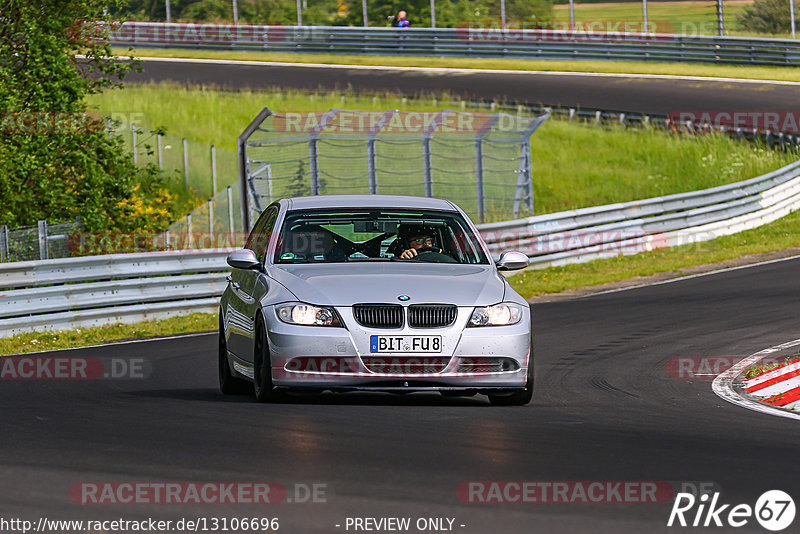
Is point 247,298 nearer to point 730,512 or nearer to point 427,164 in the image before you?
point 730,512

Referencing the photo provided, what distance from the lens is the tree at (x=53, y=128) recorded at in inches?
864

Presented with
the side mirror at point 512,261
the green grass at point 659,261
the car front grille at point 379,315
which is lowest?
the green grass at point 659,261

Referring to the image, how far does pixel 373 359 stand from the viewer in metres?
9.50

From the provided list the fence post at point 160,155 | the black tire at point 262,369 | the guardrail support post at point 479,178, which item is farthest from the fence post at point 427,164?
the black tire at point 262,369

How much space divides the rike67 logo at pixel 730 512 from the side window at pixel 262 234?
16.8 ft

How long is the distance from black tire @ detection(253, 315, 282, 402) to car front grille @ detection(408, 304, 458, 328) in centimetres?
105

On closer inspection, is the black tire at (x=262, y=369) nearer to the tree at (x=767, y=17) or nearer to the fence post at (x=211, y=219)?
the fence post at (x=211, y=219)

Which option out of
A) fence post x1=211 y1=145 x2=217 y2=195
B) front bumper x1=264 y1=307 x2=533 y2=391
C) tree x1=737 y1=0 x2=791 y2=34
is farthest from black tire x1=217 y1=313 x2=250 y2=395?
tree x1=737 y1=0 x2=791 y2=34

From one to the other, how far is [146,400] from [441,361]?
7.81ft

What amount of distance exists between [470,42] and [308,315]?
4005 centimetres

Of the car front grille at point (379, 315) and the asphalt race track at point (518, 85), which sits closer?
the car front grille at point (379, 315)

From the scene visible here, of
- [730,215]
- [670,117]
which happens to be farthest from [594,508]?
[670,117]

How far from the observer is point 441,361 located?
959cm

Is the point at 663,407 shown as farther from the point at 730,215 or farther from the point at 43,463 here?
the point at 730,215
